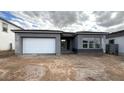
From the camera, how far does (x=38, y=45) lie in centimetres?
→ 1048

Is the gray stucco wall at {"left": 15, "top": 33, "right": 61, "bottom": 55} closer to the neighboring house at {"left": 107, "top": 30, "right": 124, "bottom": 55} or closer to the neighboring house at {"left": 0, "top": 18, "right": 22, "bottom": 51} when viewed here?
the neighboring house at {"left": 0, "top": 18, "right": 22, "bottom": 51}

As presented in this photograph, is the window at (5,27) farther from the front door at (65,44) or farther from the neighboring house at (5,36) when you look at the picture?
the front door at (65,44)

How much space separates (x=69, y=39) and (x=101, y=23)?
6.61m

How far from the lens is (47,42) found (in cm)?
1058

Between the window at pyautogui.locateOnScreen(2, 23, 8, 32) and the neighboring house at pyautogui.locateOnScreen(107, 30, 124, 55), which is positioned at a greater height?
the window at pyautogui.locateOnScreen(2, 23, 8, 32)

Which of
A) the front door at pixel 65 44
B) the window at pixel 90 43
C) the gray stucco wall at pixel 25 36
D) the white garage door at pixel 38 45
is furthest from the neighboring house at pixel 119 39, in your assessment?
the white garage door at pixel 38 45

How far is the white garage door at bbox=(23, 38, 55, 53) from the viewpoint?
10.4 metres

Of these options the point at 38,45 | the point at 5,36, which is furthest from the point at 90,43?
the point at 5,36

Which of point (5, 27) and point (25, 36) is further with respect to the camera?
point (5, 27)

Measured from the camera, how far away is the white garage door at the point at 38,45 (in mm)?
10391

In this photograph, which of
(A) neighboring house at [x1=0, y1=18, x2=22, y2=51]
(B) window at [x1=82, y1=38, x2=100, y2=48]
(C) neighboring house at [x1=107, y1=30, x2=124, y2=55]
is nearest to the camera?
Answer: (C) neighboring house at [x1=107, y1=30, x2=124, y2=55]

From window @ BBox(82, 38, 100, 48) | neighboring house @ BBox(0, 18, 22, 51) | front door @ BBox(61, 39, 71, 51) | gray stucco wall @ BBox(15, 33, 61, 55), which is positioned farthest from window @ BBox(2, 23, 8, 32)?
window @ BBox(82, 38, 100, 48)

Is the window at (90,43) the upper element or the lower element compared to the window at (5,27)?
lower

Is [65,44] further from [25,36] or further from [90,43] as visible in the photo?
[25,36]
